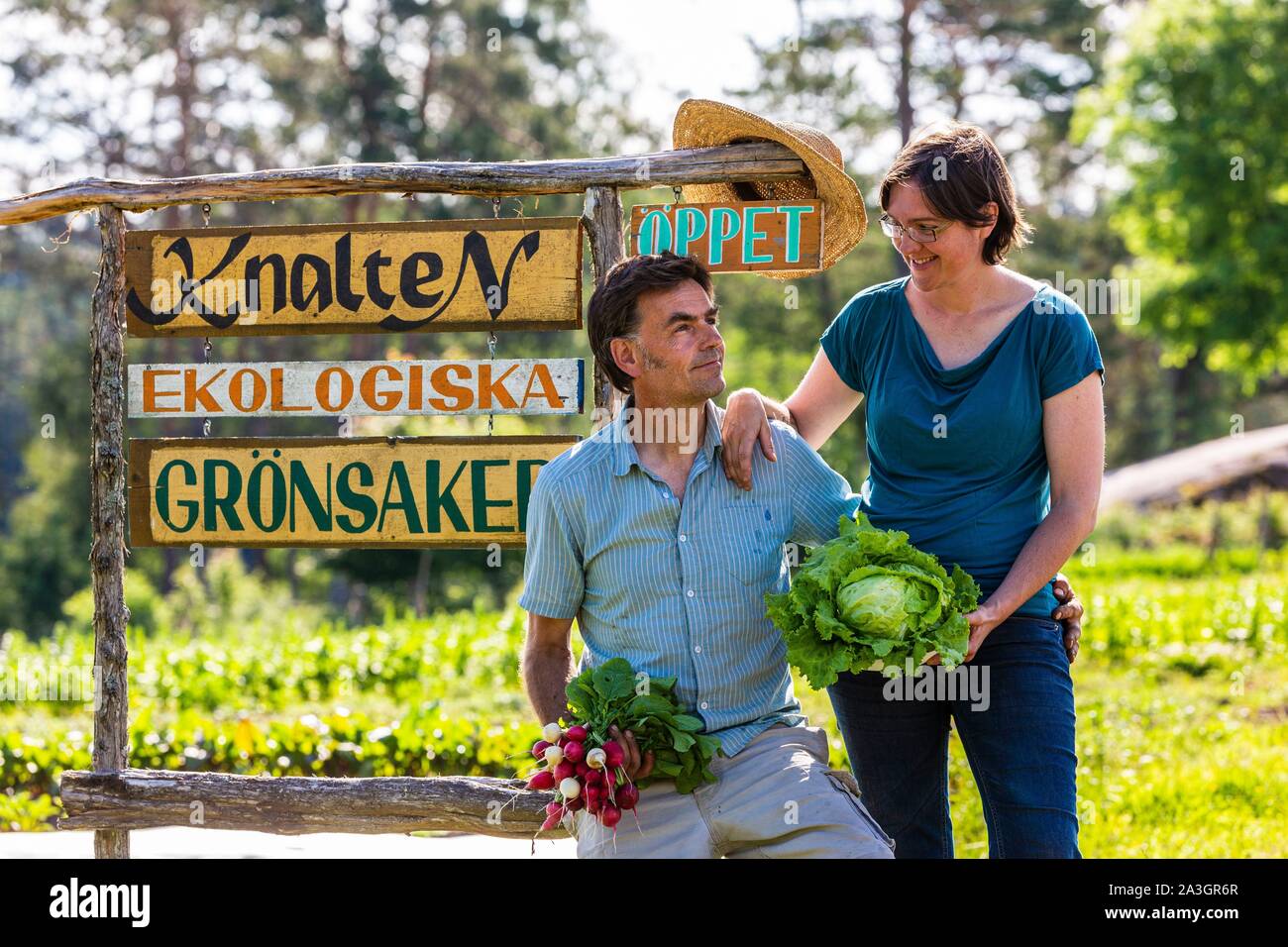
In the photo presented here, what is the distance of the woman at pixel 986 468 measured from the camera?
3059 mm

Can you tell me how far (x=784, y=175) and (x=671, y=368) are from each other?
1198mm

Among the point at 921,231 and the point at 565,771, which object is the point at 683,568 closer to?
the point at 565,771

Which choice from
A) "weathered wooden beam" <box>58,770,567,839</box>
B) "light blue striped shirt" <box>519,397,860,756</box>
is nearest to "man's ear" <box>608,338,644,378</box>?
"light blue striped shirt" <box>519,397,860,756</box>

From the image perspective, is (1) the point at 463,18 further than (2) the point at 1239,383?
No

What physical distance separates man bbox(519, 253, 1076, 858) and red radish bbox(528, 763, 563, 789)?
0.21 meters

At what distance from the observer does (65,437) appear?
29375 mm

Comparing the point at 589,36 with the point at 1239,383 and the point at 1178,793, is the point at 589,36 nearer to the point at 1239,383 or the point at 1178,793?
the point at 1239,383

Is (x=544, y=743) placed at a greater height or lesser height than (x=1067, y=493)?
lesser

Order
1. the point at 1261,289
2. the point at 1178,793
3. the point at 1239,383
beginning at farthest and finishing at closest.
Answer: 1. the point at 1239,383
2. the point at 1261,289
3. the point at 1178,793

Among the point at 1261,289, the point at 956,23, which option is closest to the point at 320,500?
the point at 1261,289

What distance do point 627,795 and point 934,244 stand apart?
1457 mm

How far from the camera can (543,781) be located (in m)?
3.07

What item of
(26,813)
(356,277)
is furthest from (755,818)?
(26,813)
